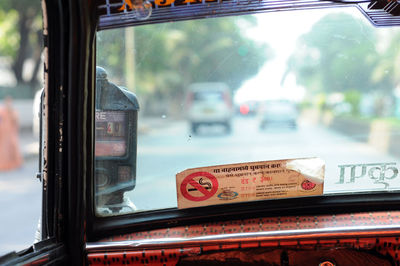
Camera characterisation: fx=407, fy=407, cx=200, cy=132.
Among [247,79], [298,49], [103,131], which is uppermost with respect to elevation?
[298,49]

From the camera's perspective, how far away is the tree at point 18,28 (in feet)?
58.9

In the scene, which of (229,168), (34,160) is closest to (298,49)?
(229,168)

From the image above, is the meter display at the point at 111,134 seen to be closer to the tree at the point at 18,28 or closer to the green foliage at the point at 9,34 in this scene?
the tree at the point at 18,28

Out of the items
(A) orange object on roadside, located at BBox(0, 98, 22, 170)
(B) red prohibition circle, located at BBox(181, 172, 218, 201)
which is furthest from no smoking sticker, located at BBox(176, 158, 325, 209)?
(A) orange object on roadside, located at BBox(0, 98, 22, 170)

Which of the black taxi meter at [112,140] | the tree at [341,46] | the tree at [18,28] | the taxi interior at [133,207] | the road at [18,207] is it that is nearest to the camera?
the taxi interior at [133,207]

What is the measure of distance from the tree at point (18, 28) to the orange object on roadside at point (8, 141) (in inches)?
279

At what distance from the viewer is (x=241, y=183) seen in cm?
187

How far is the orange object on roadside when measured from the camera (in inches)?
432

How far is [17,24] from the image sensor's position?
18969mm

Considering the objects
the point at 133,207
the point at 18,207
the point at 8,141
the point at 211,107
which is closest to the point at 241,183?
the point at 133,207

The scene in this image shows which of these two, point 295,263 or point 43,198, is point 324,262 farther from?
point 43,198

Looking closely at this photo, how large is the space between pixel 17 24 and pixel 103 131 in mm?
19603

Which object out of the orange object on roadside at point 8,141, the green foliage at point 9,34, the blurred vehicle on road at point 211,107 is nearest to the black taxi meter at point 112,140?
the orange object on roadside at point 8,141

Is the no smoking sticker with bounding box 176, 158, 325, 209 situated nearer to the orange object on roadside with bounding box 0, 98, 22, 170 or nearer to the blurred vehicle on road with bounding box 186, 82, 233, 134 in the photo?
the orange object on roadside with bounding box 0, 98, 22, 170
